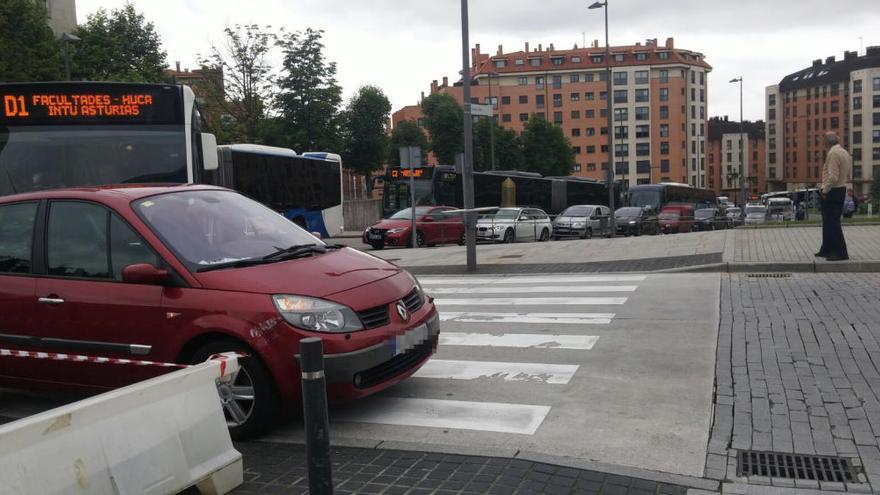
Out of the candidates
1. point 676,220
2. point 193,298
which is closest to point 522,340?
point 193,298

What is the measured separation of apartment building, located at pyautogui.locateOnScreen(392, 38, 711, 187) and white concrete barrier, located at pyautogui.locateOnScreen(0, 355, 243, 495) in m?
117

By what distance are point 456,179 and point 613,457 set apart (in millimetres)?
29208

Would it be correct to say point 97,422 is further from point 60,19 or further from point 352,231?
point 60,19

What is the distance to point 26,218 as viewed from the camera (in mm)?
5387

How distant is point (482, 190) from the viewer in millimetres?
35438

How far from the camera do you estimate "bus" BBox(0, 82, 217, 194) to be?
941cm

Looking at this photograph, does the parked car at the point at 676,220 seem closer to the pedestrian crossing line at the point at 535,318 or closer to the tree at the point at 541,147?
the pedestrian crossing line at the point at 535,318

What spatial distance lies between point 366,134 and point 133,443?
6345 cm

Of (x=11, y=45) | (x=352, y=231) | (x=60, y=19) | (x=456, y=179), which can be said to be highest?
(x=60, y=19)

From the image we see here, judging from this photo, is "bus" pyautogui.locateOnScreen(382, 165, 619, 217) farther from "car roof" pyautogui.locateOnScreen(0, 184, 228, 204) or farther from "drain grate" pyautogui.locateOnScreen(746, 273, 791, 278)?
"car roof" pyautogui.locateOnScreen(0, 184, 228, 204)

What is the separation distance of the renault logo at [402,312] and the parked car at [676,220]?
97.7ft

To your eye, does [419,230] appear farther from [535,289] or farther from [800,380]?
[800,380]

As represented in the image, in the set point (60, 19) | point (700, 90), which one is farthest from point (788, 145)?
point (60, 19)

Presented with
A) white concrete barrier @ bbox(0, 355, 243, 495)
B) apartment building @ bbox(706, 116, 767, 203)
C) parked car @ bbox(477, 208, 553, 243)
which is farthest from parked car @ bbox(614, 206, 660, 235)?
apartment building @ bbox(706, 116, 767, 203)
